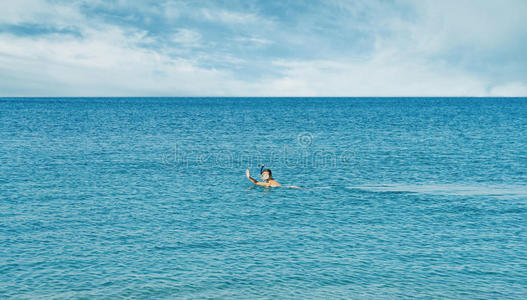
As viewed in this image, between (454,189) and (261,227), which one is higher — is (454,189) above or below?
above

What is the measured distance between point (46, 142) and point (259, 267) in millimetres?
72460

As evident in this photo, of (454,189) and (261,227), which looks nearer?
(261,227)

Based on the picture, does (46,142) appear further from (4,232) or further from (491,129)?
(491,129)

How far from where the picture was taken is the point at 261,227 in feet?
119

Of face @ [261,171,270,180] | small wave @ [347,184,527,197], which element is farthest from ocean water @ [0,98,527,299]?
face @ [261,171,270,180]

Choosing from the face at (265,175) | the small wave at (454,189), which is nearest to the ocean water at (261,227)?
the small wave at (454,189)

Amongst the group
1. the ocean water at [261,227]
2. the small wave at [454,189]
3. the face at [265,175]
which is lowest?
the ocean water at [261,227]

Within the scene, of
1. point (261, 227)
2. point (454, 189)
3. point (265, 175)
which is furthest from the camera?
point (265, 175)

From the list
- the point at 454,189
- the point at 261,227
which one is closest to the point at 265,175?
the point at 261,227

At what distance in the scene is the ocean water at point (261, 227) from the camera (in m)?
26.0

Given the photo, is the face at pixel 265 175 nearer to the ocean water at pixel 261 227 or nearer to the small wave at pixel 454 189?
the ocean water at pixel 261 227

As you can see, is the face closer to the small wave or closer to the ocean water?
the ocean water

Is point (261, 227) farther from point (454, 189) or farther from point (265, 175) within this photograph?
point (454, 189)

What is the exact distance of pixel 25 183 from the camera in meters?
50.2
